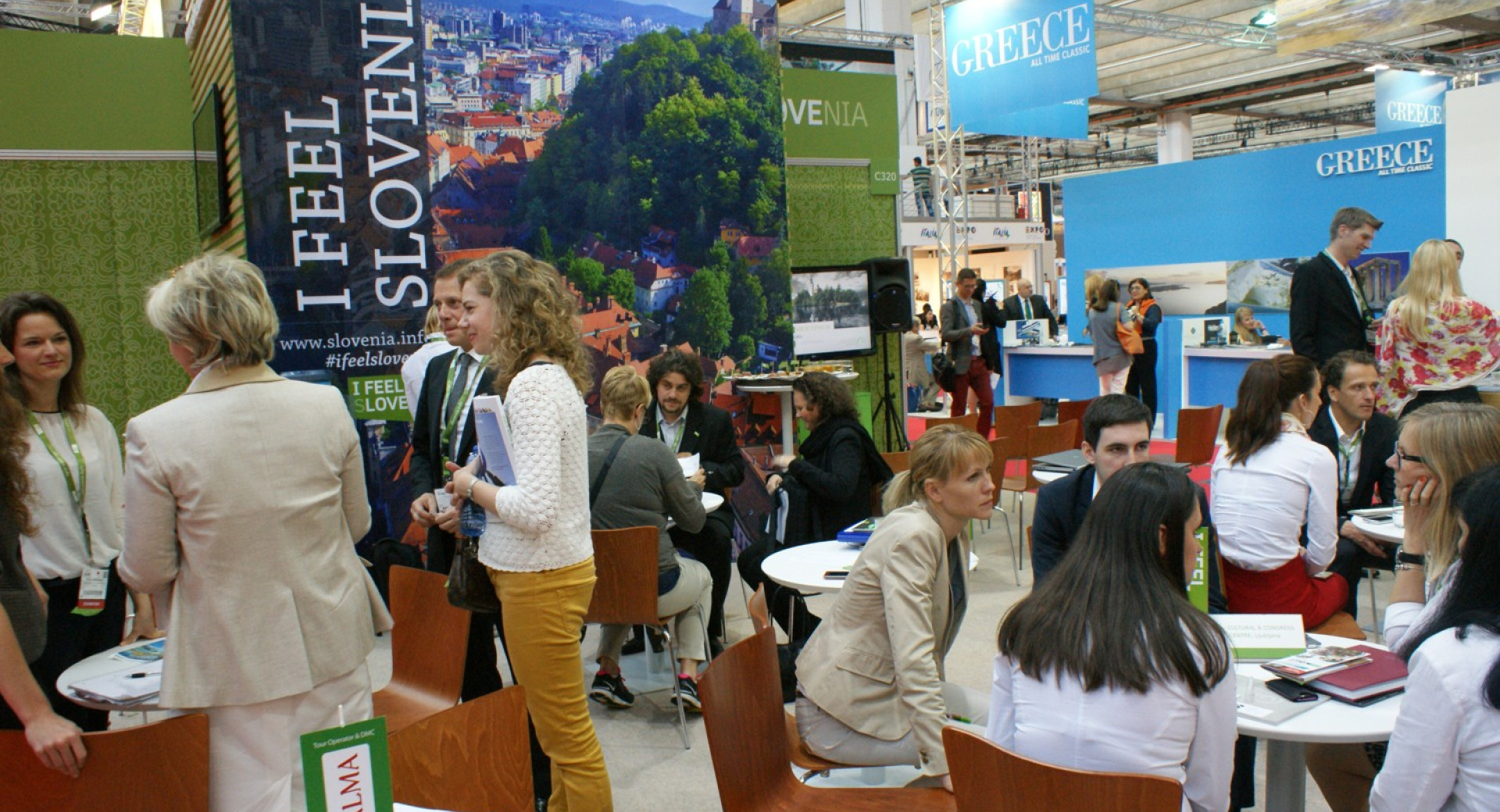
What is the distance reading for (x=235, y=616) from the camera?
1.93 metres

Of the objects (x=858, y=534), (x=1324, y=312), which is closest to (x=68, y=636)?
(x=858, y=534)

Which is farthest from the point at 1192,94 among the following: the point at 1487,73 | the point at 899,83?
the point at 899,83

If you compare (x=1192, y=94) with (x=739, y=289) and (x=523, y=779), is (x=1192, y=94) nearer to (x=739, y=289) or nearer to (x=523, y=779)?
(x=739, y=289)

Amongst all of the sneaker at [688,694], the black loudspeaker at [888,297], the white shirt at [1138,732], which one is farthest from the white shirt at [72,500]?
the black loudspeaker at [888,297]

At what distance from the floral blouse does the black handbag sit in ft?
15.1

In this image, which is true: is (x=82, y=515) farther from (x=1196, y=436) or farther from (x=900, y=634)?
(x=1196, y=436)

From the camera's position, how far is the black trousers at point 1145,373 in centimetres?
1036

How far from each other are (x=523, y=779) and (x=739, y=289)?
16.7 ft

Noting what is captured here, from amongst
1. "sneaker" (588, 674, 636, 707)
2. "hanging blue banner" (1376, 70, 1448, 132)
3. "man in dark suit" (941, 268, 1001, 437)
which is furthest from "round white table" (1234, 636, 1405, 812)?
"hanging blue banner" (1376, 70, 1448, 132)

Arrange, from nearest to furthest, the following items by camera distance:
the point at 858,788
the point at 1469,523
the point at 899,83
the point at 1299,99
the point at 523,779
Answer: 1. the point at 1469,523
2. the point at 523,779
3. the point at 858,788
4. the point at 899,83
5. the point at 1299,99

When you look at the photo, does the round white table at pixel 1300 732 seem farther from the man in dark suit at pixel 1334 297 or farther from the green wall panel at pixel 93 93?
the green wall panel at pixel 93 93

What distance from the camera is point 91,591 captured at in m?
2.70

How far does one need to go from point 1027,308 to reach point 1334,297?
8.60 m

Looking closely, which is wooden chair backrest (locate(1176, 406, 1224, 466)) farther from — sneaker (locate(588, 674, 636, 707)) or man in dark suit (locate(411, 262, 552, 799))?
man in dark suit (locate(411, 262, 552, 799))
